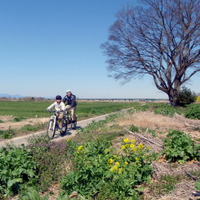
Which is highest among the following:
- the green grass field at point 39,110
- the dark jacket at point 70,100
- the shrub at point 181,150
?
the dark jacket at point 70,100

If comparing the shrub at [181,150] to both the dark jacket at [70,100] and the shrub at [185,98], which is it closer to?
the dark jacket at [70,100]

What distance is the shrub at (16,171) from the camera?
15.4 ft

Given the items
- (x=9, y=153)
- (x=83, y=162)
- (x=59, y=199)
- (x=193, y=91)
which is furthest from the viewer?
(x=193, y=91)

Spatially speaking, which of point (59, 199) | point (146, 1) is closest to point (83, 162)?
point (59, 199)

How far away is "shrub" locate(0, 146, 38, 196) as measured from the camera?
4707 millimetres

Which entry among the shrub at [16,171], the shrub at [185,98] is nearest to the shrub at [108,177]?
the shrub at [16,171]

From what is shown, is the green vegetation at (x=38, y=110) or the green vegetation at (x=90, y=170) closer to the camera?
the green vegetation at (x=90, y=170)

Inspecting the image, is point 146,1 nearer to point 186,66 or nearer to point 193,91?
point 186,66

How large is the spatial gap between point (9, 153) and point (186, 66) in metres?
27.0

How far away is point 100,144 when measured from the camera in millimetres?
5422

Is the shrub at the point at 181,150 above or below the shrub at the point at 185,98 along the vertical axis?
below

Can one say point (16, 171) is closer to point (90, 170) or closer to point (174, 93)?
point (90, 170)

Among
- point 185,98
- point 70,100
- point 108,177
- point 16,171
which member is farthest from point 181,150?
point 185,98

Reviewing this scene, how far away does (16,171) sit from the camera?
15.9ft
